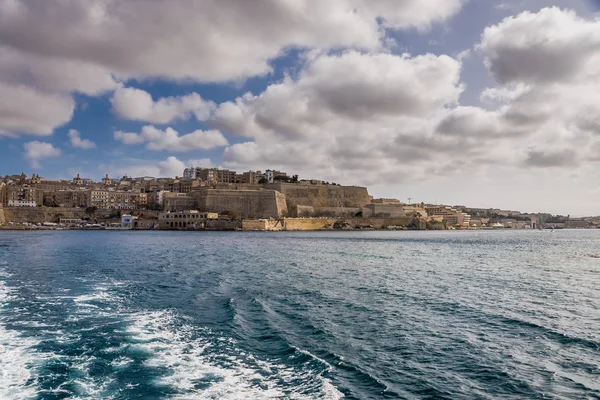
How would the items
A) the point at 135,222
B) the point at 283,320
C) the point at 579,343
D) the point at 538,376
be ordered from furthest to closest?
the point at 135,222 → the point at 283,320 → the point at 579,343 → the point at 538,376

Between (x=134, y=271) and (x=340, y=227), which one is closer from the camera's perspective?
(x=134, y=271)

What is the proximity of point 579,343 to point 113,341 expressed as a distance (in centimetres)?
678

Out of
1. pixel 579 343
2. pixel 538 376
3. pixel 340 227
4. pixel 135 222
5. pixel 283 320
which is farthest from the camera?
pixel 340 227

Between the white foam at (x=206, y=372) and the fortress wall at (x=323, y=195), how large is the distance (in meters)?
63.8

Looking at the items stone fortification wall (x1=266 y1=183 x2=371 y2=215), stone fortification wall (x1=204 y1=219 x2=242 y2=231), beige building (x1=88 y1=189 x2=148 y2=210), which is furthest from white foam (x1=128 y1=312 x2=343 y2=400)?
beige building (x1=88 y1=189 x2=148 y2=210)

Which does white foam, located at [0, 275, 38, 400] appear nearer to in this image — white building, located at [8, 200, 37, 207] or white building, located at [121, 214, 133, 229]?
white building, located at [121, 214, 133, 229]

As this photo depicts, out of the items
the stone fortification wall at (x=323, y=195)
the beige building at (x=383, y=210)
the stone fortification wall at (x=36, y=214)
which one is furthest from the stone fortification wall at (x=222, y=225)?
the beige building at (x=383, y=210)

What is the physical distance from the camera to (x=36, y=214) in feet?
206

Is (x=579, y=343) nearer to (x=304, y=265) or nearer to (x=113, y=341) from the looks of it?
(x=113, y=341)

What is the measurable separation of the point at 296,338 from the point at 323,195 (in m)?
67.0

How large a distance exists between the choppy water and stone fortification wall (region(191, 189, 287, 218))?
4956 centimetres

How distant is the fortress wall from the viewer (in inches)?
2798

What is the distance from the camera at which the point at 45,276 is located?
523 inches

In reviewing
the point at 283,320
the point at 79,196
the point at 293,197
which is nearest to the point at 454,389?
the point at 283,320
